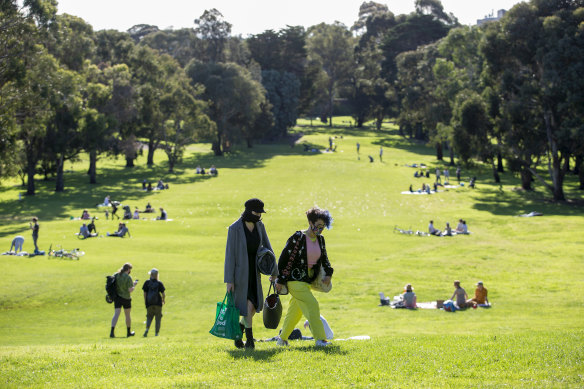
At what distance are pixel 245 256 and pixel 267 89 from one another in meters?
92.3

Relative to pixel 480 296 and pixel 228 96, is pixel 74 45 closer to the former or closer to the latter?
pixel 228 96

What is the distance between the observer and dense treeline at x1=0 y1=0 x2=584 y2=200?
46781 mm

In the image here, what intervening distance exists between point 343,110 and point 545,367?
147 m

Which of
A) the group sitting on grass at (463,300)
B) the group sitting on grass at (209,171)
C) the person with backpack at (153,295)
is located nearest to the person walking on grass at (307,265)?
the person with backpack at (153,295)

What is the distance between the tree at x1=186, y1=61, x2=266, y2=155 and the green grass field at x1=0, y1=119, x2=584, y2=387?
16.9m

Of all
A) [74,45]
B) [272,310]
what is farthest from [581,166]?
[272,310]

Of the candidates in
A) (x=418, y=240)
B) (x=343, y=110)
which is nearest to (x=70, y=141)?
(x=418, y=240)

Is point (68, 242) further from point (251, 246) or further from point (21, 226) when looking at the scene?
point (251, 246)

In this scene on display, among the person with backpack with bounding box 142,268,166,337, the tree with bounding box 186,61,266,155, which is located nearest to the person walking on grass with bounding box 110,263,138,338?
the person with backpack with bounding box 142,268,166,337

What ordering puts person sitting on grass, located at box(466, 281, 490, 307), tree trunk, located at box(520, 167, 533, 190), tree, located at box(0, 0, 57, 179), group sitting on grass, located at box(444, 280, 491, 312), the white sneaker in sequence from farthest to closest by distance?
tree trunk, located at box(520, 167, 533, 190), tree, located at box(0, 0, 57, 179), person sitting on grass, located at box(466, 281, 490, 307), group sitting on grass, located at box(444, 280, 491, 312), the white sneaker

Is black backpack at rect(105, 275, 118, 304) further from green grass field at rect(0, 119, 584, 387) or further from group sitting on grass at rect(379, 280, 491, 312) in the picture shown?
group sitting on grass at rect(379, 280, 491, 312)

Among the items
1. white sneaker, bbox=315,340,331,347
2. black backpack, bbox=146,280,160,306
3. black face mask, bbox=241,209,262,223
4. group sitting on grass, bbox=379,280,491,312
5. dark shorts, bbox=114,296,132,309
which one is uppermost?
black face mask, bbox=241,209,262,223

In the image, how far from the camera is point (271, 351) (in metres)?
9.87

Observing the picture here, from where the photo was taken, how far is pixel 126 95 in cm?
6694
